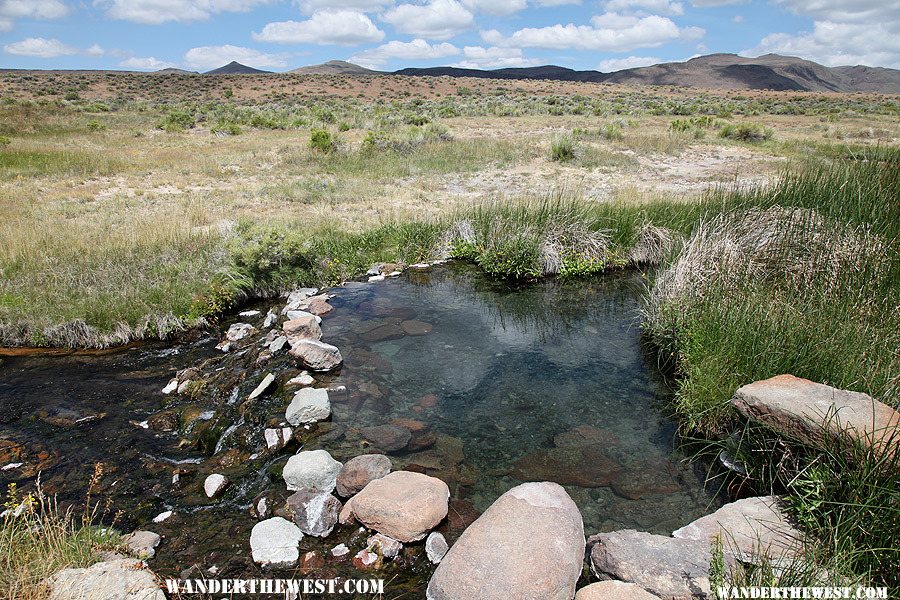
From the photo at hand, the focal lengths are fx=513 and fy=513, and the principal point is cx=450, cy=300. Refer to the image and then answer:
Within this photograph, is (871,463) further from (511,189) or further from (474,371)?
(511,189)

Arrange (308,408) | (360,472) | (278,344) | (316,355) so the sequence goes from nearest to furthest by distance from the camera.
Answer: (360,472)
(308,408)
(316,355)
(278,344)

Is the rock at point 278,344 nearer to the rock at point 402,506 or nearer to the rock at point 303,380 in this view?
the rock at point 303,380

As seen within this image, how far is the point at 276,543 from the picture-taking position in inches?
142

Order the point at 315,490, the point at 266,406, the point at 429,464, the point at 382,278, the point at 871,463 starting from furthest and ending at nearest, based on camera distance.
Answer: the point at 382,278
the point at 266,406
the point at 429,464
the point at 315,490
the point at 871,463

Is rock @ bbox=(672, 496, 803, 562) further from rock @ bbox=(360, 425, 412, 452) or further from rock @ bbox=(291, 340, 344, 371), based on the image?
rock @ bbox=(291, 340, 344, 371)

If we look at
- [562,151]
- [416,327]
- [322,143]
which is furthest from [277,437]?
[562,151]

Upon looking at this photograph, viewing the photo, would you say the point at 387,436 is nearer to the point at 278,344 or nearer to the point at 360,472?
→ the point at 360,472

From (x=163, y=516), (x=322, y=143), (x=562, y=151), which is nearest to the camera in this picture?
(x=163, y=516)

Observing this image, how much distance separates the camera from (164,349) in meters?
7.07

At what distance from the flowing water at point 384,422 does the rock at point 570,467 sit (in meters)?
0.02

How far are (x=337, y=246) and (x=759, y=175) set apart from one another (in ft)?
47.6

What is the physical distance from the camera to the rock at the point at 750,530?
10.3 feet

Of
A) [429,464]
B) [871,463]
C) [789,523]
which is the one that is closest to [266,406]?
[429,464]

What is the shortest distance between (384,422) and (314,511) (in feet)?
4.81
